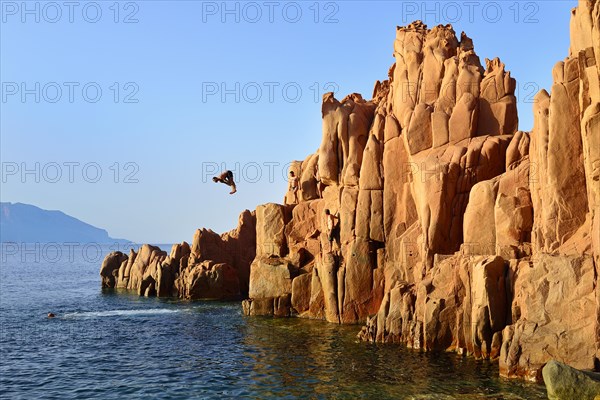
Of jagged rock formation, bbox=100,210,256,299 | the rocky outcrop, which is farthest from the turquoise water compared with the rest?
jagged rock formation, bbox=100,210,256,299

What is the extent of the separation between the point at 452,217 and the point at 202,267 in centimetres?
4197

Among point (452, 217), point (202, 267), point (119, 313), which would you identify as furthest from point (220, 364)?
point (202, 267)

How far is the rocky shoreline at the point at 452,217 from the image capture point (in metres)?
31.3

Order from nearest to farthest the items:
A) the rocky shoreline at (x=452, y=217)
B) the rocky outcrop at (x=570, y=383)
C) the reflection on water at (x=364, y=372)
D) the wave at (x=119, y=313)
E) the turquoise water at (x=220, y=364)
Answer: the rocky outcrop at (x=570, y=383) < the reflection on water at (x=364, y=372) < the rocky shoreline at (x=452, y=217) < the turquoise water at (x=220, y=364) < the wave at (x=119, y=313)

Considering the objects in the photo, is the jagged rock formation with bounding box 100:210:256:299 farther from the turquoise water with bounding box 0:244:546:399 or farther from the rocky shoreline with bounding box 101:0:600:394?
the turquoise water with bounding box 0:244:546:399

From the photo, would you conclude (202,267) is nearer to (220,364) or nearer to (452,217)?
(220,364)

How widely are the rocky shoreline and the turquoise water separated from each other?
8.29ft

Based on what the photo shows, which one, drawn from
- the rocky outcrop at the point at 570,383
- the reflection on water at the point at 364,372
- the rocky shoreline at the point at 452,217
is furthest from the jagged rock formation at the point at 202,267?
the rocky outcrop at the point at 570,383

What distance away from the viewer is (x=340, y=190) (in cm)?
5791

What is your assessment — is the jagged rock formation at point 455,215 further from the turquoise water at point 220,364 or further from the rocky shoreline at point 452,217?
the turquoise water at point 220,364

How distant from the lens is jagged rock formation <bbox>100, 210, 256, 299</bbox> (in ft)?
258

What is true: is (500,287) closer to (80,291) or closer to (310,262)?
(310,262)

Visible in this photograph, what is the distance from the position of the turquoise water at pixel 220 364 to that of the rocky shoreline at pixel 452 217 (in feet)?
8.29

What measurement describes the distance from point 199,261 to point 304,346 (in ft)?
144
